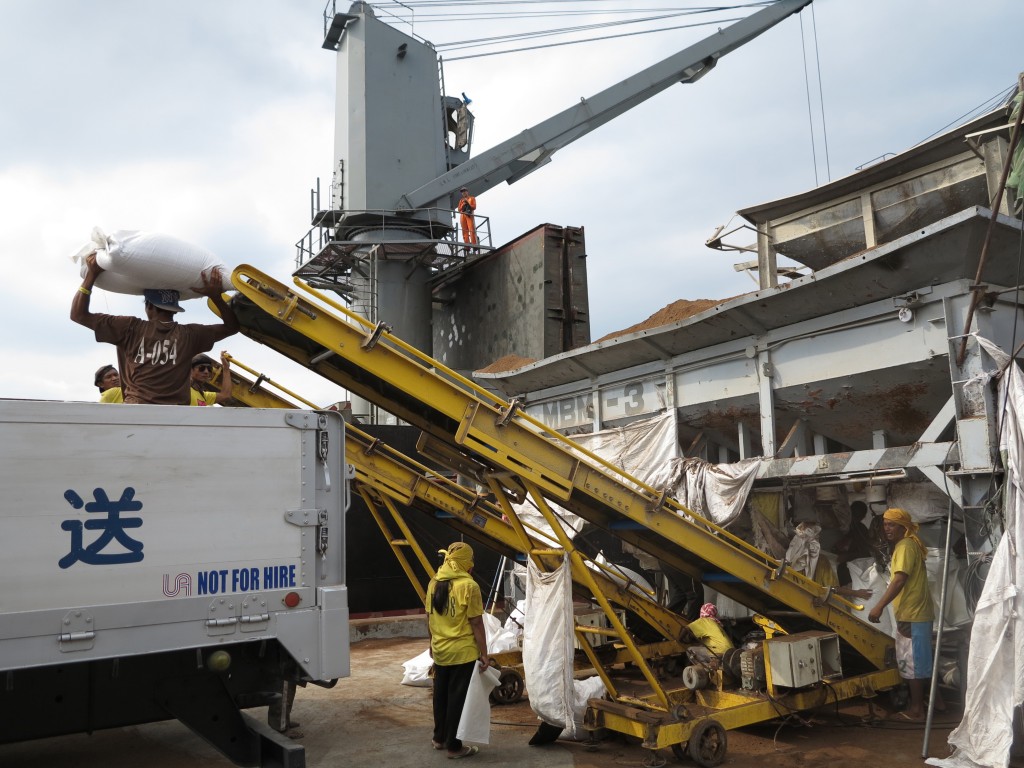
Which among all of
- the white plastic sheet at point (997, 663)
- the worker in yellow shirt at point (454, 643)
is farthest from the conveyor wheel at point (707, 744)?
the worker in yellow shirt at point (454, 643)

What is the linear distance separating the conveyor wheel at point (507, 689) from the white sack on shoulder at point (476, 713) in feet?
5.74

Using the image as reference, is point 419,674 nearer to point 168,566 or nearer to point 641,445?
point 641,445

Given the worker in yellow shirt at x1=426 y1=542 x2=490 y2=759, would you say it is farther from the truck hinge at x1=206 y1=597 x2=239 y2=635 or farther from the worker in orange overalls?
the worker in orange overalls

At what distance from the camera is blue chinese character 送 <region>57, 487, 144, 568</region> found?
3818 mm

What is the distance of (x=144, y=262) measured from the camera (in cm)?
491

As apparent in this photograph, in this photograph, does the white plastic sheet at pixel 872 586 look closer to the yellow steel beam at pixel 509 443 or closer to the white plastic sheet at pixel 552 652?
the yellow steel beam at pixel 509 443

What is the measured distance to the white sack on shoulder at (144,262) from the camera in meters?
4.85

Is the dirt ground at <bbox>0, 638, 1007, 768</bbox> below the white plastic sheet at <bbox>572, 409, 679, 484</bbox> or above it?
below

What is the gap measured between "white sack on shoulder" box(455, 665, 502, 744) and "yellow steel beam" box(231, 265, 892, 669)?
1564 mm

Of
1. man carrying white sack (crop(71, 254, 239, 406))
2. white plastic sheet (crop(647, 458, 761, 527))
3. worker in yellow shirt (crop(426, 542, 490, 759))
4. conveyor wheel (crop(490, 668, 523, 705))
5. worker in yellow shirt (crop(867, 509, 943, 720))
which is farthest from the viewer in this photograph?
white plastic sheet (crop(647, 458, 761, 527))

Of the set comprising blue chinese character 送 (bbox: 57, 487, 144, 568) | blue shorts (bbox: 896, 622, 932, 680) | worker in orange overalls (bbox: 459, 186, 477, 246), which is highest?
worker in orange overalls (bbox: 459, 186, 477, 246)

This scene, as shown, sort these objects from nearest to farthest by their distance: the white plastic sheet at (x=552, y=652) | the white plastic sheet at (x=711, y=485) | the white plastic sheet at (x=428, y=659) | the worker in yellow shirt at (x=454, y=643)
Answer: the white plastic sheet at (x=552, y=652) < the worker in yellow shirt at (x=454, y=643) < the white plastic sheet at (x=711, y=485) < the white plastic sheet at (x=428, y=659)

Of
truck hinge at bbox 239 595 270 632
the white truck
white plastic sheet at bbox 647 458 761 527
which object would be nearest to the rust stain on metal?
white plastic sheet at bbox 647 458 761 527

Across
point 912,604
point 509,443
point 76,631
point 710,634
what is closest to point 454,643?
point 509,443
